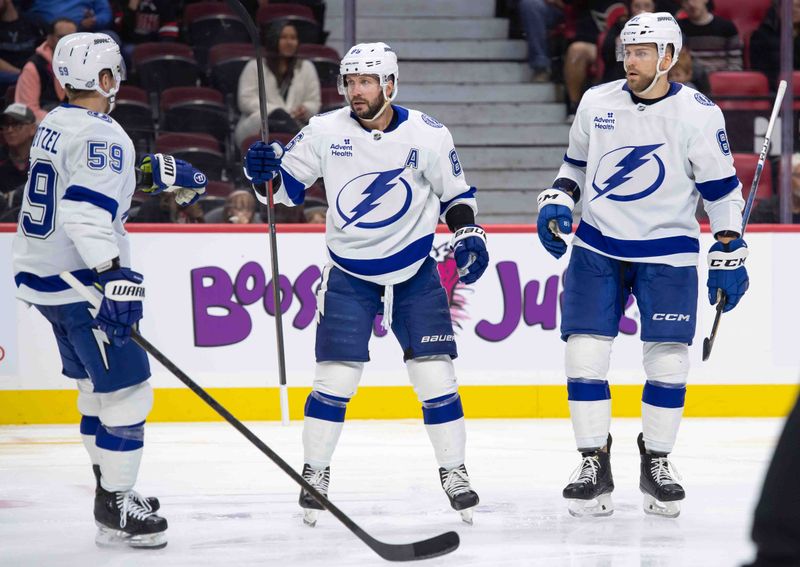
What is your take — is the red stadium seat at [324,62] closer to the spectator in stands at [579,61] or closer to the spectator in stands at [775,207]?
the spectator in stands at [579,61]

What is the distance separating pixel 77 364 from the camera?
10.3 ft

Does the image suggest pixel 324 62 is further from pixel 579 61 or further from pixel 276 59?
pixel 579 61

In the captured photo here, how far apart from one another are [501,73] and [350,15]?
1.25m

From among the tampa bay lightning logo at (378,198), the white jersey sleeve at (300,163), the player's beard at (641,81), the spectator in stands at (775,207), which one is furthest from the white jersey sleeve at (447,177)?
the spectator in stands at (775,207)

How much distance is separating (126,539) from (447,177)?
1.33 metres

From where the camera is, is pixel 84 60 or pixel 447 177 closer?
pixel 84 60

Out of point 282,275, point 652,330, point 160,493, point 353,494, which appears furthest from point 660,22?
point 282,275

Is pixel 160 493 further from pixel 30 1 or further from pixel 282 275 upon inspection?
pixel 30 1

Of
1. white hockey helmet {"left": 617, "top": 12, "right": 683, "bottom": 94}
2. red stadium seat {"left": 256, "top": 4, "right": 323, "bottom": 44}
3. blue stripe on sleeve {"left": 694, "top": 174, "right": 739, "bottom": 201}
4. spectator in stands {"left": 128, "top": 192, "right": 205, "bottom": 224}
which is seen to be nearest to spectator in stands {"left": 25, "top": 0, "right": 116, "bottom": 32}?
red stadium seat {"left": 256, "top": 4, "right": 323, "bottom": 44}

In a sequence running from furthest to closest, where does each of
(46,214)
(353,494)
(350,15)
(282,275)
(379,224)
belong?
(350,15), (282,275), (353,494), (379,224), (46,214)

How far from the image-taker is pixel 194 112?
5750 millimetres

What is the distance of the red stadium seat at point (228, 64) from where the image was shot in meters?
5.89

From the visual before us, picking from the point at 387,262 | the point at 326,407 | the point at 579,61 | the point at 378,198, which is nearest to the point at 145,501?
the point at 326,407

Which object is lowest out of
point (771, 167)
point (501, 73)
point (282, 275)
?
point (282, 275)
